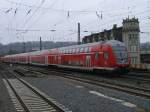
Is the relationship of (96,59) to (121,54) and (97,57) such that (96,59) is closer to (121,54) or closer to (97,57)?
(97,57)

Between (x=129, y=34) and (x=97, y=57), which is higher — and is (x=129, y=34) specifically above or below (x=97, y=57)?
above

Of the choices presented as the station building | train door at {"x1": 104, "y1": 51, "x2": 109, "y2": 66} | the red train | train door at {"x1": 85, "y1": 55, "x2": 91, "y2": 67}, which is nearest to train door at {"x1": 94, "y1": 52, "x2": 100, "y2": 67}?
the red train

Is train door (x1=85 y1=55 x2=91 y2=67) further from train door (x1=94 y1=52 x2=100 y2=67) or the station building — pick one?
the station building

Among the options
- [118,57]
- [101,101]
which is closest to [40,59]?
[118,57]

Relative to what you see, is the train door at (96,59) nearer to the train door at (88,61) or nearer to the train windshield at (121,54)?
the train door at (88,61)

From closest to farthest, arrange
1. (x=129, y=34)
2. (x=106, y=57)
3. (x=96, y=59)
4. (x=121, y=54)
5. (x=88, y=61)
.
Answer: (x=106, y=57)
(x=121, y=54)
(x=96, y=59)
(x=88, y=61)
(x=129, y=34)

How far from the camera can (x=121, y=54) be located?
103ft

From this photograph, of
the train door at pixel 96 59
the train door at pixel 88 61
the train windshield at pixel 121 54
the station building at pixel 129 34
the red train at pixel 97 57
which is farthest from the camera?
the station building at pixel 129 34

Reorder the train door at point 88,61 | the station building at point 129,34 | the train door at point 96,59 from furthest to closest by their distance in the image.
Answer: the station building at point 129,34
the train door at point 88,61
the train door at point 96,59

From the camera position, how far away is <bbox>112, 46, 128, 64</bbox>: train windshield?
31.0 metres

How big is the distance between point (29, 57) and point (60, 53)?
3404cm

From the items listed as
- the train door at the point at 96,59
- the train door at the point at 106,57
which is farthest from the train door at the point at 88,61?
the train door at the point at 106,57

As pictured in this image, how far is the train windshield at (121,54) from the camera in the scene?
3100 cm

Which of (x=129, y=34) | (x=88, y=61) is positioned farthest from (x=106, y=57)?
(x=129, y=34)
